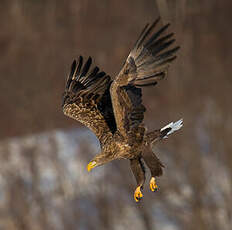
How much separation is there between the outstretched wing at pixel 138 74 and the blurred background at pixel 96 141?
700cm

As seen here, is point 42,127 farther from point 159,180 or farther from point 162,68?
point 162,68

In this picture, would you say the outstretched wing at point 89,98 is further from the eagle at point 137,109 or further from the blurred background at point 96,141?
the blurred background at point 96,141

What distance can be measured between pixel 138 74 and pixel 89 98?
3.49ft

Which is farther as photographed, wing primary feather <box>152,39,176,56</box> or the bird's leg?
the bird's leg

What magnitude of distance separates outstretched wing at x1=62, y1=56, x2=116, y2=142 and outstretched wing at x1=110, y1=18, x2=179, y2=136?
2.03 feet

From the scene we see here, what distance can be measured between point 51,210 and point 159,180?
9.06 ft

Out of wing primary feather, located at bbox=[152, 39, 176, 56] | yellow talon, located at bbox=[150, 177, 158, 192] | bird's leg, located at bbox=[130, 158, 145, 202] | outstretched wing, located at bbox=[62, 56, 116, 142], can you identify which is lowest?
yellow talon, located at bbox=[150, 177, 158, 192]

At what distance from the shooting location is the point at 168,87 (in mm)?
19109

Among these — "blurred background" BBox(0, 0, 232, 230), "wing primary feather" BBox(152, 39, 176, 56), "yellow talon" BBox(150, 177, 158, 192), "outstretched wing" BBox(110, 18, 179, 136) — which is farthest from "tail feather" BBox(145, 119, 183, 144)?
"blurred background" BBox(0, 0, 232, 230)

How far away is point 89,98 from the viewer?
8.05 m

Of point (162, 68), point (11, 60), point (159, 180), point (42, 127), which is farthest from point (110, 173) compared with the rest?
point (162, 68)

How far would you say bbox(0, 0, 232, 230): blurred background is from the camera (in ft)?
51.4

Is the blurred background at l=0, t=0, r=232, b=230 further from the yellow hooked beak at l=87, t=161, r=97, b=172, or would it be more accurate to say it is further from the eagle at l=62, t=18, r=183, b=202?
the yellow hooked beak at l=87, t=161, r=97, b=172

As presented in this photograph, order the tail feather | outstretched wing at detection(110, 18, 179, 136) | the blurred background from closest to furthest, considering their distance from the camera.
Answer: outstretched wing at detection(110, 18, 179, 136), the tail feather, the blurred background
